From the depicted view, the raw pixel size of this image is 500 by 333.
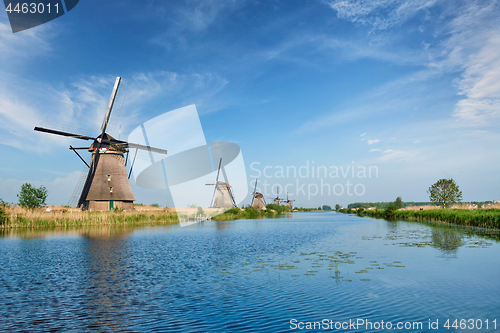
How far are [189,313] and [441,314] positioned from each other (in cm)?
625

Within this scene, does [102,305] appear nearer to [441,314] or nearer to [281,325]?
[281,325]

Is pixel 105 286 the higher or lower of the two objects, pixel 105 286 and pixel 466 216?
the lower

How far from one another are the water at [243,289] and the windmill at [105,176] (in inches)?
928

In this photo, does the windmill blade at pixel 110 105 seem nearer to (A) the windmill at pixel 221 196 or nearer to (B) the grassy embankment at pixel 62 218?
(B) the grassy embankment at pixel 62 218

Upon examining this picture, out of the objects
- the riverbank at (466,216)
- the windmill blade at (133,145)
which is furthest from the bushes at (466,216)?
the windmill blade at (133,145)

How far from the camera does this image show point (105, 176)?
40.4 m

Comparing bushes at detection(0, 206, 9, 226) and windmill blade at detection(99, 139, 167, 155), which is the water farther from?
windmill blade at detection(99, 139, 167, 155)

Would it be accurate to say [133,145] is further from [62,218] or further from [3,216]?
[3,216]

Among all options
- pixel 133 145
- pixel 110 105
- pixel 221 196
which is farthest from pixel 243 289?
pixel 221 196

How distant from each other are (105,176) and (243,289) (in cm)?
3594

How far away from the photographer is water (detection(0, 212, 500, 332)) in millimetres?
7309

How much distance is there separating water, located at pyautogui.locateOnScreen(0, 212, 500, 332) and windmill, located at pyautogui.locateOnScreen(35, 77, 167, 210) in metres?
23.6

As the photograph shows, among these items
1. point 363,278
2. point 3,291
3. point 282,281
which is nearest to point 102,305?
point 3,291

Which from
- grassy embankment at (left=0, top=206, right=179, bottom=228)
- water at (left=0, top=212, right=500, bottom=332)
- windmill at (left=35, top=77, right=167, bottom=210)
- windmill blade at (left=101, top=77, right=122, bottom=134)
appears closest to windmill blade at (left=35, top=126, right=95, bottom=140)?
windmill at (left=35, top=77, right=167, bottom=210)
